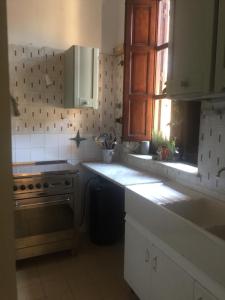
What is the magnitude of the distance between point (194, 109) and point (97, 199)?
1322mm

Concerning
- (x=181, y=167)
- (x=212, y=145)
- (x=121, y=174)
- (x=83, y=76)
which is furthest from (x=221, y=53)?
(x=83, y=76)

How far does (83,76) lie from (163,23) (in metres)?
0.97

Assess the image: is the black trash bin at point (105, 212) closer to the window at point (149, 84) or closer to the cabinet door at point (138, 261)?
the window at point (149, 84)

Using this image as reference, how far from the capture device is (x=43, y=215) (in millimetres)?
2600

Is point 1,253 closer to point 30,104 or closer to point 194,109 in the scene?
point 194,109

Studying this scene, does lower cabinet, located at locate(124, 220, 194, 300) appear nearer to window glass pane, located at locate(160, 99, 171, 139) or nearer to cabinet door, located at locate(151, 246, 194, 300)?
cabinet door, located at locate(151, 246, 194, 300)

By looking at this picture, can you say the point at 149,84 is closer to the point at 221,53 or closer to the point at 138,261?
the point at 221,53

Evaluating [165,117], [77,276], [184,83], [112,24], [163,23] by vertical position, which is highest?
[112,24]

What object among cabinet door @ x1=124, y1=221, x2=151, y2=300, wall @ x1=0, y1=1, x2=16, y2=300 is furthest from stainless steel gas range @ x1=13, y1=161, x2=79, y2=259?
wall @ x1=0, y1=1, x2=16, y2=300

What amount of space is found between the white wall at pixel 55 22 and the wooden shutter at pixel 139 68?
2.07 feet

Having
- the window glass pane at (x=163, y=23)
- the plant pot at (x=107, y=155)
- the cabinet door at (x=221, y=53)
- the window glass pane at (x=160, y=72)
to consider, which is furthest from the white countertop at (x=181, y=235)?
the window glass pane at (x=163, y=23)

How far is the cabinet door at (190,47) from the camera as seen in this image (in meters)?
1.45

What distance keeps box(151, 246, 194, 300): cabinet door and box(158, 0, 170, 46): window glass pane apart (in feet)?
6.64

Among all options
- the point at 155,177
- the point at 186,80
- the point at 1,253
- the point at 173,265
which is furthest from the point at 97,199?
the point at 1,253
